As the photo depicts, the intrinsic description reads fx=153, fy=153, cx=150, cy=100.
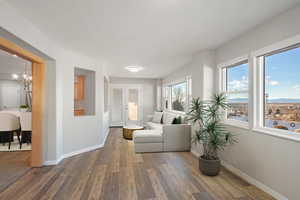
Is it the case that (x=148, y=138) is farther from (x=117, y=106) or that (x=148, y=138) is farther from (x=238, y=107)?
(x=117, y=106)

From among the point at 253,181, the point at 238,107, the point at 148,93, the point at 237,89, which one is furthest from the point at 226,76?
the point at 148,93

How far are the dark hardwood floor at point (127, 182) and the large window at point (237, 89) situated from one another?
45.1 inches

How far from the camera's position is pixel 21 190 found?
2309 millimetres

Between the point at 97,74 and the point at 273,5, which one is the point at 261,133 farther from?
the point at 97,74

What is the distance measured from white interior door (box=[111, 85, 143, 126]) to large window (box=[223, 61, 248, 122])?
516cm

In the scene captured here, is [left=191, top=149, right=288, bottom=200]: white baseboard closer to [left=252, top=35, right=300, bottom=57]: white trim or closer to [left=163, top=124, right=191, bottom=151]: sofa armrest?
[left=163, top=124, right=191, bottom=151]: sofa armrest

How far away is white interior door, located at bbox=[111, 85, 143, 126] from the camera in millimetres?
7758

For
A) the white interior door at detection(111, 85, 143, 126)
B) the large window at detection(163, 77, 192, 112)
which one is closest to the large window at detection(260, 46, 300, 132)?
the large window at detection(163, 77, 192, 112)

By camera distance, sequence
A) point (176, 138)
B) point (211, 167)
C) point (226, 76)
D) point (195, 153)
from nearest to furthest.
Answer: point (211, 167)
point (226, 76)
point (195, 153)
point (176, 138)

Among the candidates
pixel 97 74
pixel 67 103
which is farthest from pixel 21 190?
pixel 97 74

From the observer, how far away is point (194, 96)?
394 centimetres

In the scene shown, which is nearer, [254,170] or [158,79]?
[254,170]

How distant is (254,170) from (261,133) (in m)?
0.62

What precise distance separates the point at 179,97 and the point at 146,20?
13.8ft
